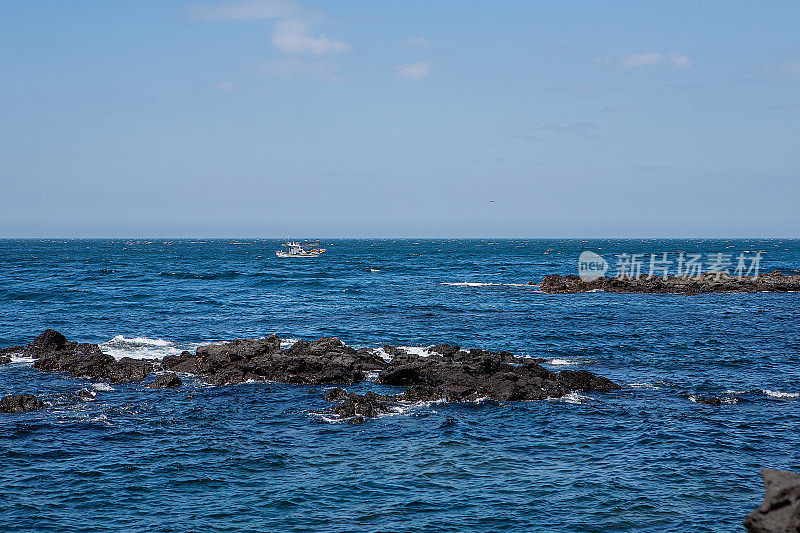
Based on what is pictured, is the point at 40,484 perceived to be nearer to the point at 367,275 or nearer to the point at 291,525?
the point at 291,525

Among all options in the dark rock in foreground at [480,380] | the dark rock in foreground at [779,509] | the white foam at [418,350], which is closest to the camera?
the dark rock in foreground at [779,509]

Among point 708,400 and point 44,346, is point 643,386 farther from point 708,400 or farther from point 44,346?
point 44,346

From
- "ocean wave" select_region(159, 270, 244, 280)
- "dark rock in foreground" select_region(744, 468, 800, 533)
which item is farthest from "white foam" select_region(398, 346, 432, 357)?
"ocean wave" select_region(159, 270, 244, 280)

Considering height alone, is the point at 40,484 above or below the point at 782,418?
below

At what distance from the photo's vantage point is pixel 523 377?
98.7ft

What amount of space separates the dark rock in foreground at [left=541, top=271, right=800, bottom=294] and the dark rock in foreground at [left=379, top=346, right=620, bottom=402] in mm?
50343

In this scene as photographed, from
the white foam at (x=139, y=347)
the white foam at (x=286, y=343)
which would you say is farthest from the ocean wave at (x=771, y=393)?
the white foam at (x=139, y=347)

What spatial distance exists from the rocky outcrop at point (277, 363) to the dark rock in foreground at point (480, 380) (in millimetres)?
2251

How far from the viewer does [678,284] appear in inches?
3152

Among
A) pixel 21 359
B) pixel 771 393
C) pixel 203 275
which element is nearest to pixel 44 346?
pixel 21 359

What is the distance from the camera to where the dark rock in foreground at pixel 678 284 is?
78500 millimetres

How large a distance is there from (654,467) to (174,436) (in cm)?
1676

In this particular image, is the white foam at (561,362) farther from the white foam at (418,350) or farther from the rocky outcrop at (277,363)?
the rocky outcrop at (277,363)

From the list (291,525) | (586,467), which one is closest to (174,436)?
(291,525)
